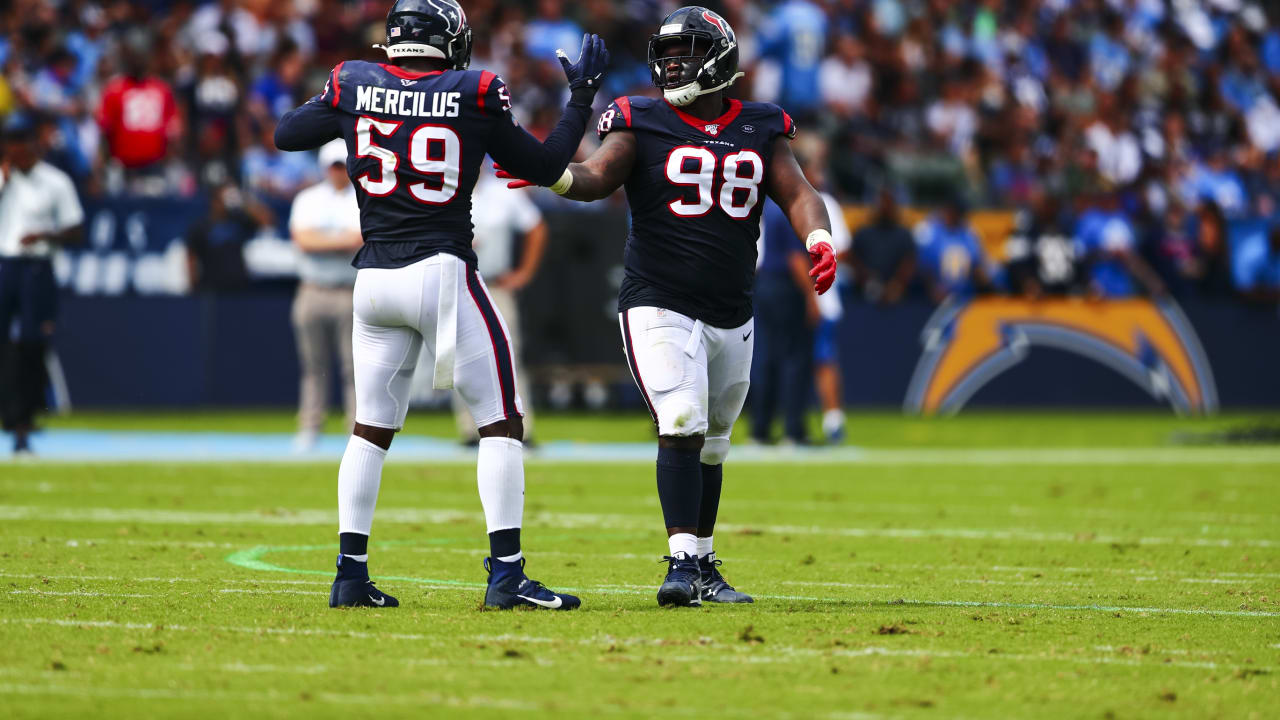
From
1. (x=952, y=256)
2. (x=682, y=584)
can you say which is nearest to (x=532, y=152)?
(x=682, y=584)

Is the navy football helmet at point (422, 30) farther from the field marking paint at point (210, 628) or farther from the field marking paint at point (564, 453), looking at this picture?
the field marking paint at point (564, 453)

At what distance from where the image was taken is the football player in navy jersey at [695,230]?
6.72m

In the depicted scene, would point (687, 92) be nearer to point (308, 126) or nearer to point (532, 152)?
point (532, 152)

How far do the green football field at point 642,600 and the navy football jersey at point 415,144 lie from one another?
1361 mm

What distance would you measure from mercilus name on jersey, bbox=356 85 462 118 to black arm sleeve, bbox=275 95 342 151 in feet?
0.58

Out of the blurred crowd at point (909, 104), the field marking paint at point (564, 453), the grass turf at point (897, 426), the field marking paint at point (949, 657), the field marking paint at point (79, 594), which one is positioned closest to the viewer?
the field marking paint at point (949, 657)

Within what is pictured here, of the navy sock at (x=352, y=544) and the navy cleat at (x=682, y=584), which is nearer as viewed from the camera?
the navy sock at (x=352, y=544)

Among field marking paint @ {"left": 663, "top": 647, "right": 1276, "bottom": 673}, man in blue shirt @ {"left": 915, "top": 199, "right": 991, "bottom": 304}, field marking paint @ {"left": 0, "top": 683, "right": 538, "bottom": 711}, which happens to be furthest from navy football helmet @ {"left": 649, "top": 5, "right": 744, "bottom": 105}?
man in blue shirt @ {"left": 915, "top": 199, "right": 991, "bottom": 304}

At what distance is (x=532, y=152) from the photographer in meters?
6.51

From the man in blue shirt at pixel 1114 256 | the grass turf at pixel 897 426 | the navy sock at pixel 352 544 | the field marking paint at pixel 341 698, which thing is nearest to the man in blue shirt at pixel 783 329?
the grass turf at pixel 897 426

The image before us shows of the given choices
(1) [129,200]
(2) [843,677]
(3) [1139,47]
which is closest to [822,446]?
(1) [129,200]

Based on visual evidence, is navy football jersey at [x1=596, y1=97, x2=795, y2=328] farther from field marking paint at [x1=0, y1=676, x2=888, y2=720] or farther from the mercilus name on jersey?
field marking paint at [x1=0, y1=676, x2=888, y2=720]

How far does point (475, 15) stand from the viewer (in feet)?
73.0

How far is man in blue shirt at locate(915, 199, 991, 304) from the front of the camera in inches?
810
